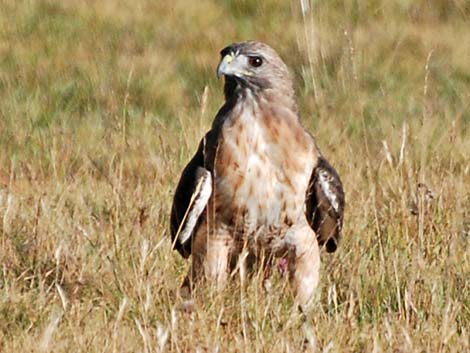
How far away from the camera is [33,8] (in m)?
12.2

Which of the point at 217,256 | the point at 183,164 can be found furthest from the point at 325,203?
the point at 183,164

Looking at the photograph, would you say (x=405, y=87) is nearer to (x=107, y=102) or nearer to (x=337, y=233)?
(x=107, y=102)

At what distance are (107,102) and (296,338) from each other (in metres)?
5.34

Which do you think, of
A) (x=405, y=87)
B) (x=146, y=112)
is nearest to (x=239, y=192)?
(x=146, y=112)

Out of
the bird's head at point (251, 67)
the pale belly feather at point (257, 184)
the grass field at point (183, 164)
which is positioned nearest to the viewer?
the grass field at point (183, 164)

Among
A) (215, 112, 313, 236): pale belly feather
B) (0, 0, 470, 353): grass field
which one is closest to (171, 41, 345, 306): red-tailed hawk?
(215, 112, 313, 236): pale belly feather

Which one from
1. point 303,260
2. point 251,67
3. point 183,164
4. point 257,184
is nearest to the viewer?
point 257,184

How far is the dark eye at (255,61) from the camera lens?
6.13 meters

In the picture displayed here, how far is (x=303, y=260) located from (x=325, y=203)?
1.01ft

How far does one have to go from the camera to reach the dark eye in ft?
20.1

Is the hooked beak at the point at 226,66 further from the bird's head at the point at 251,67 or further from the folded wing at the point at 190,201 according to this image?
the folded wing at the point at 190,201

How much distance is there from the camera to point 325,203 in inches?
243

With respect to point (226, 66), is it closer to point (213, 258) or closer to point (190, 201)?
point (190, 201)

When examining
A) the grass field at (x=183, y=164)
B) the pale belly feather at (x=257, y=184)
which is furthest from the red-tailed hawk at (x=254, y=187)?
the grass field at (x=183, y=164)
